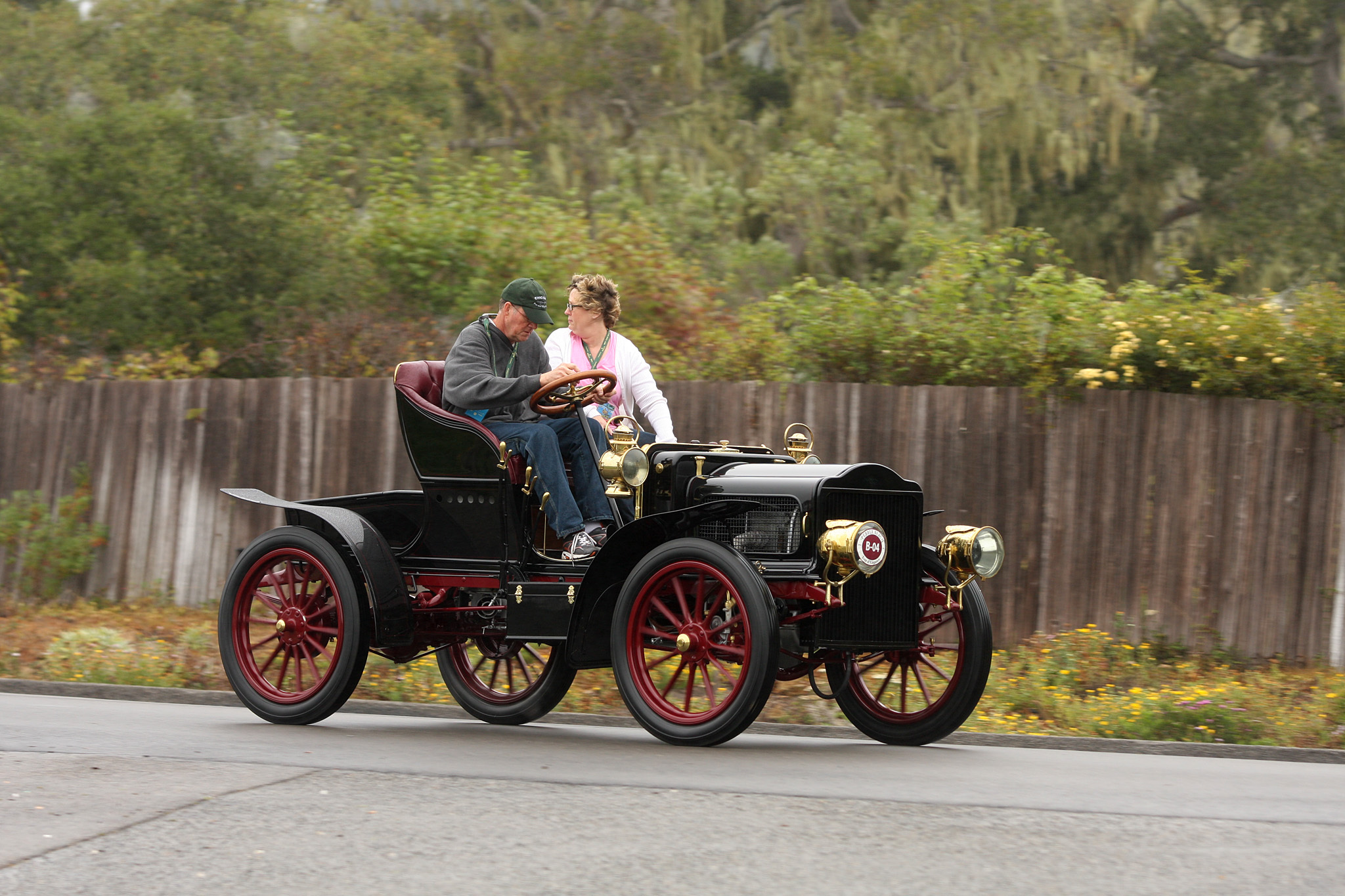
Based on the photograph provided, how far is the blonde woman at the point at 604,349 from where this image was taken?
331 inches

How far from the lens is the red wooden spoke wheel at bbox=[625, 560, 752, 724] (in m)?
6.59

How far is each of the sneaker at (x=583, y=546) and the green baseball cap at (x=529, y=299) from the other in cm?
117

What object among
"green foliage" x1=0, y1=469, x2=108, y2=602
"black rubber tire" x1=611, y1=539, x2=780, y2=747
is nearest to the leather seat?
"black rubber tire" x1=611, y1=539, x2=780, y2=747

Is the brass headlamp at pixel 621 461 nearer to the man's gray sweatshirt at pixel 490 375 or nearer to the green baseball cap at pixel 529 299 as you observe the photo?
the man's gray sweatshirt at pixel 490 375

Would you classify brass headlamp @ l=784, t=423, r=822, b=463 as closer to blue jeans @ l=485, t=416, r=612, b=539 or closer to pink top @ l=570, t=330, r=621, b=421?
blue jeans @ l=485, t=416, r=612, b=539

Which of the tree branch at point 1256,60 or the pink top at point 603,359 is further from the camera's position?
the tree branch at point 1256,60

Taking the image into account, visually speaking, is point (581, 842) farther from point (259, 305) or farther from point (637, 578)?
point (259, 305)

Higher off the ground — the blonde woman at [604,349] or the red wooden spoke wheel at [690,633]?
the blonde woman at [604,349]

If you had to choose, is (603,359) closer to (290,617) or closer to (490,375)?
(490,375)

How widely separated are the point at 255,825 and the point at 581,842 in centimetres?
113

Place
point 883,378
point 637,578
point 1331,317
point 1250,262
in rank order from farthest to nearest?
point 1250,262 → point 883,378 → point 1331,317 → point 637,578

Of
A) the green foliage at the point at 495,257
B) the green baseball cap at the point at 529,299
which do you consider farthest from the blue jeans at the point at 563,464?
the green foliage at the point at 495,257

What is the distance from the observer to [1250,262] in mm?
22375

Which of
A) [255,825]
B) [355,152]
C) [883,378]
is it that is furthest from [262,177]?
[255,825]
